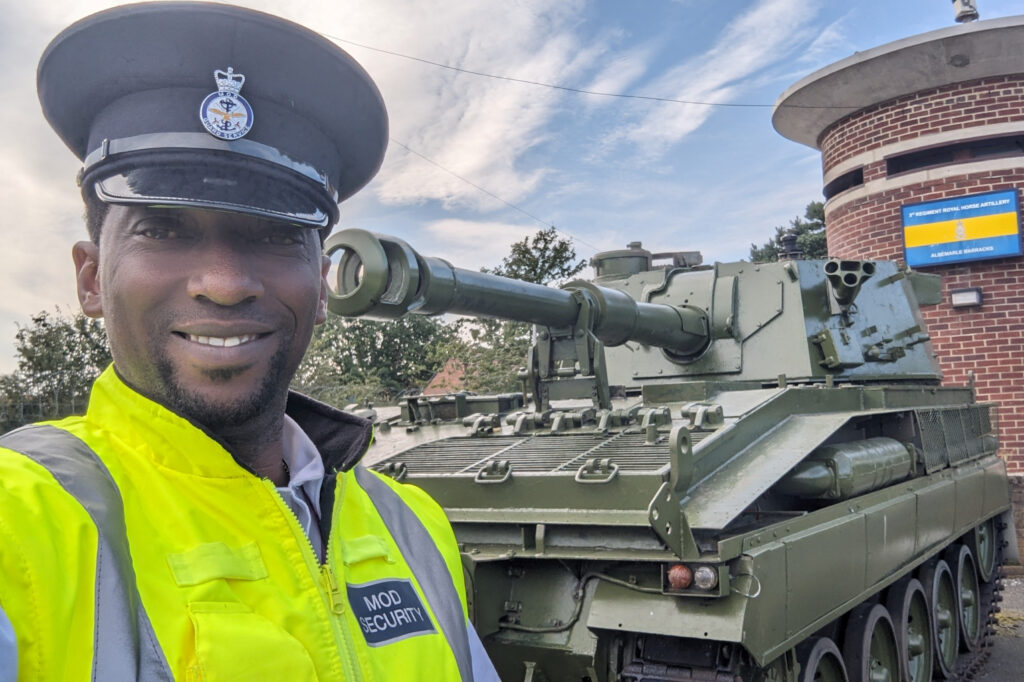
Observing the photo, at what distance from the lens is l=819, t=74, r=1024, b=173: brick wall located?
10664 mm

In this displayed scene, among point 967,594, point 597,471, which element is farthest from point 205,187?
point 967,594

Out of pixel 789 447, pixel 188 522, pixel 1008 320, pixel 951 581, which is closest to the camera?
pixel 188 522

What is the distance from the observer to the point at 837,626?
516 centimetres

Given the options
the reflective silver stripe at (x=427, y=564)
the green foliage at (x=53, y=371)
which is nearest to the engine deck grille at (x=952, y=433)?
the reflective silver stripe at (x=427, y=564)

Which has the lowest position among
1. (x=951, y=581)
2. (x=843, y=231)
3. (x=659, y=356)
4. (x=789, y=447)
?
(x=951, y=581)

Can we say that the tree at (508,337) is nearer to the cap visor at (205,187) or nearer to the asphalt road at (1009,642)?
the asphalt road at (1009,642)

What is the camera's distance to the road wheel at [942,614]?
21.3 ft

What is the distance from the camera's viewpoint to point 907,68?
10.8 m

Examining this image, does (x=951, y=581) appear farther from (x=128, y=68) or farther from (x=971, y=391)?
(x=128, y=68)

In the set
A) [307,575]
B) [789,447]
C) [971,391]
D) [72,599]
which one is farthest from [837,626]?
[72,599]

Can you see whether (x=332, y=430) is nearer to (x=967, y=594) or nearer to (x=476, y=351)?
(x=967, y=594)

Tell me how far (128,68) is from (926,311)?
11.3 m

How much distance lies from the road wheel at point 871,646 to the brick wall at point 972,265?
6.37 meters

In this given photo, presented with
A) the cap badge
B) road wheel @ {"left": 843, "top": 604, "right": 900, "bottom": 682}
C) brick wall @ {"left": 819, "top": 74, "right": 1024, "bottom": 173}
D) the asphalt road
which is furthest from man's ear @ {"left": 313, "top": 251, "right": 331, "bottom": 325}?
brick wall @ {"left": 819, "top": 74, "right": 1024, "bottom": 173}
